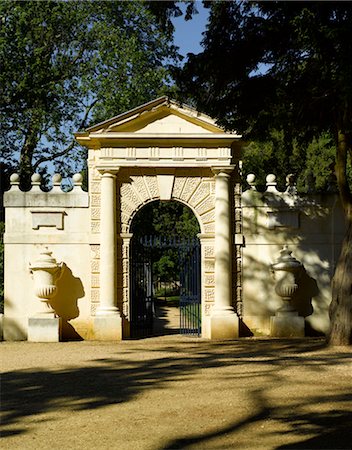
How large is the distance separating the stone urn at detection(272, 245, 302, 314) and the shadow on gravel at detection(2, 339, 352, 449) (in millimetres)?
1194

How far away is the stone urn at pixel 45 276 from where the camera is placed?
14945 millimetres

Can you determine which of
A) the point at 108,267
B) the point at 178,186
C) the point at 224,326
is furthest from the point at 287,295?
the point at 108,267

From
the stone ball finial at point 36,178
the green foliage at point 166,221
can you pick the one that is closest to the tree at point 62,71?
the green foliage at point 166,221

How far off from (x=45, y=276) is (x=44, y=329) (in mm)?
1083

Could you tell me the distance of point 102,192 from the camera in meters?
15.5

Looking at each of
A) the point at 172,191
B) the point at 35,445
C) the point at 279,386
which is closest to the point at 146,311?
the point at 172,191

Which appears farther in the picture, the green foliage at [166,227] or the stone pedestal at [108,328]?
the green foliage at [166,227]

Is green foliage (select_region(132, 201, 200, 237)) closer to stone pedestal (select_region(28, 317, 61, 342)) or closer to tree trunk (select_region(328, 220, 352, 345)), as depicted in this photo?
stone pedestal (select_region(28, 317, 61, 342))

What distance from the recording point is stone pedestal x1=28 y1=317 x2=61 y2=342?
15023 mm

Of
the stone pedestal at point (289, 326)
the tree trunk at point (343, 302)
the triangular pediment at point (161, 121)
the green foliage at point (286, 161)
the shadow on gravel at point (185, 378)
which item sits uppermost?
the green foliage at point (286, 161)

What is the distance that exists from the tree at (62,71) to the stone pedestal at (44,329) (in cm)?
1032

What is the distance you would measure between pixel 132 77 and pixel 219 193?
431 inches

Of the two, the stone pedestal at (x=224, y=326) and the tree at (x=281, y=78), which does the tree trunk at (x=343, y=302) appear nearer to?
the tree at (x=281, y=78)

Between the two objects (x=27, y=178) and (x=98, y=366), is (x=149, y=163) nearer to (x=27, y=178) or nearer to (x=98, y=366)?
(x=98, y=366)
